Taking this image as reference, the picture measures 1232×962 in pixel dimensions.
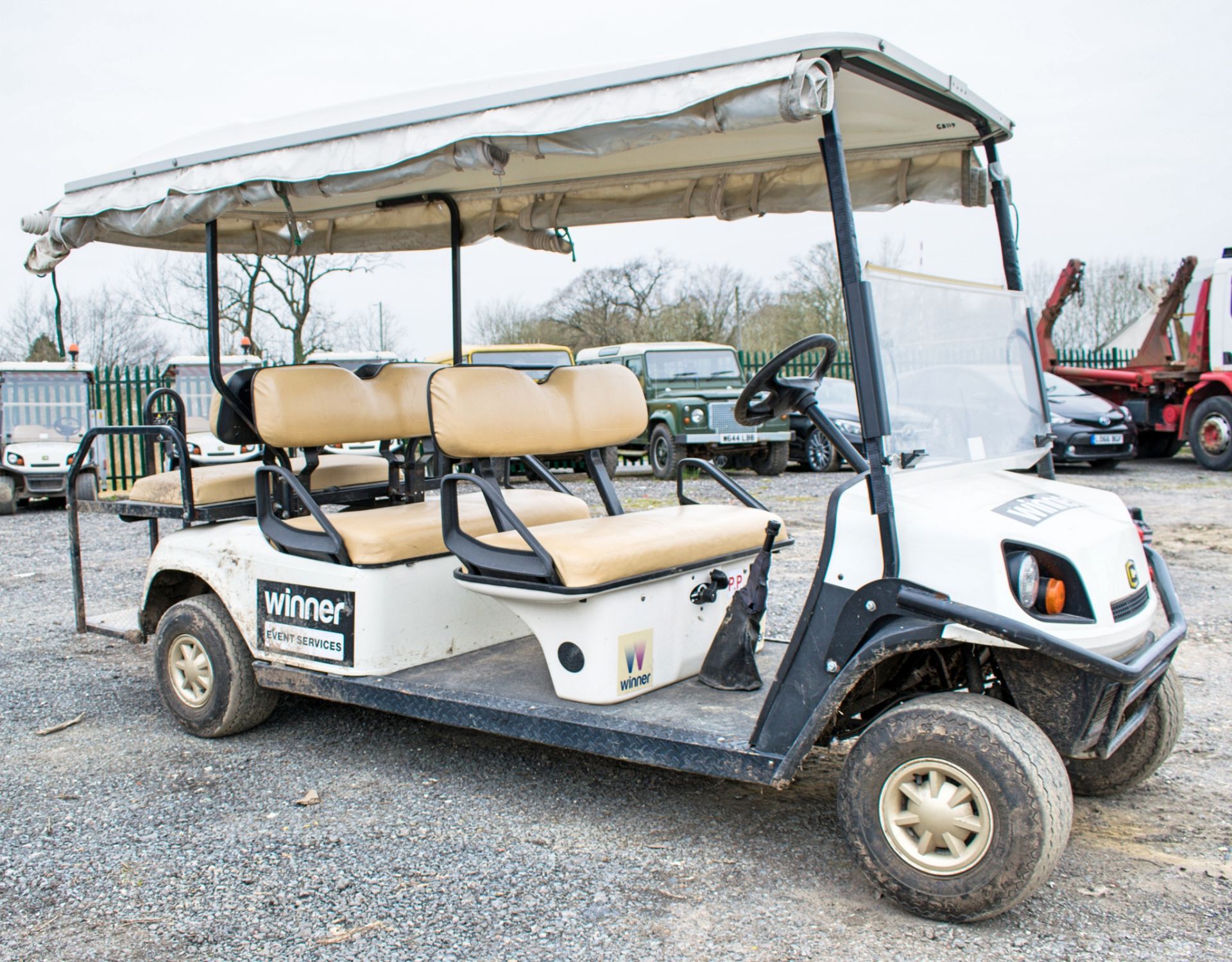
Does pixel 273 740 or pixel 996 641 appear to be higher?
pixel 996 641

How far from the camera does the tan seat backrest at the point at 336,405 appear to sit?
4.14 m

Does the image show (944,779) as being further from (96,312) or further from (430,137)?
(96,312)

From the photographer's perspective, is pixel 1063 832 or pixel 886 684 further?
pixel 886 684

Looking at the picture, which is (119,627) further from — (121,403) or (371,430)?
(121,403)

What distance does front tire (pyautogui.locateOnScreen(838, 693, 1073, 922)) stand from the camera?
239 cm

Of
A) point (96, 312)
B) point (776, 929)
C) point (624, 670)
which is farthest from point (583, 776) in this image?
point (96, 312)

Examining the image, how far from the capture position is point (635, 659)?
131 inches

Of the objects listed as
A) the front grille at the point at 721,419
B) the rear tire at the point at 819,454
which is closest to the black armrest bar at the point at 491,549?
the front grille at the point at 721,419

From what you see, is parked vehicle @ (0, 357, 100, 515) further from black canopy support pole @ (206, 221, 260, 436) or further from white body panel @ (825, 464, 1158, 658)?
white body panel @ (825, 464, 1158, 658)

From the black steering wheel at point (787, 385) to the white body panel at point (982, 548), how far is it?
1.45ft

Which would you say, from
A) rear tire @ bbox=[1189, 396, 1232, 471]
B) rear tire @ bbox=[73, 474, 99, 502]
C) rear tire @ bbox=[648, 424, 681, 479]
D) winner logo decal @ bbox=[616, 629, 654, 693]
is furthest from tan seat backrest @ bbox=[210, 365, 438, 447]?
rear tire @ bbox=[1189, 396, 1232, 471]

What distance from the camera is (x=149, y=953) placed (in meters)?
2.52

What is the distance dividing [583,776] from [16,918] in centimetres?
171

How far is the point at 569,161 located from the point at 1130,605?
8.71 feet
